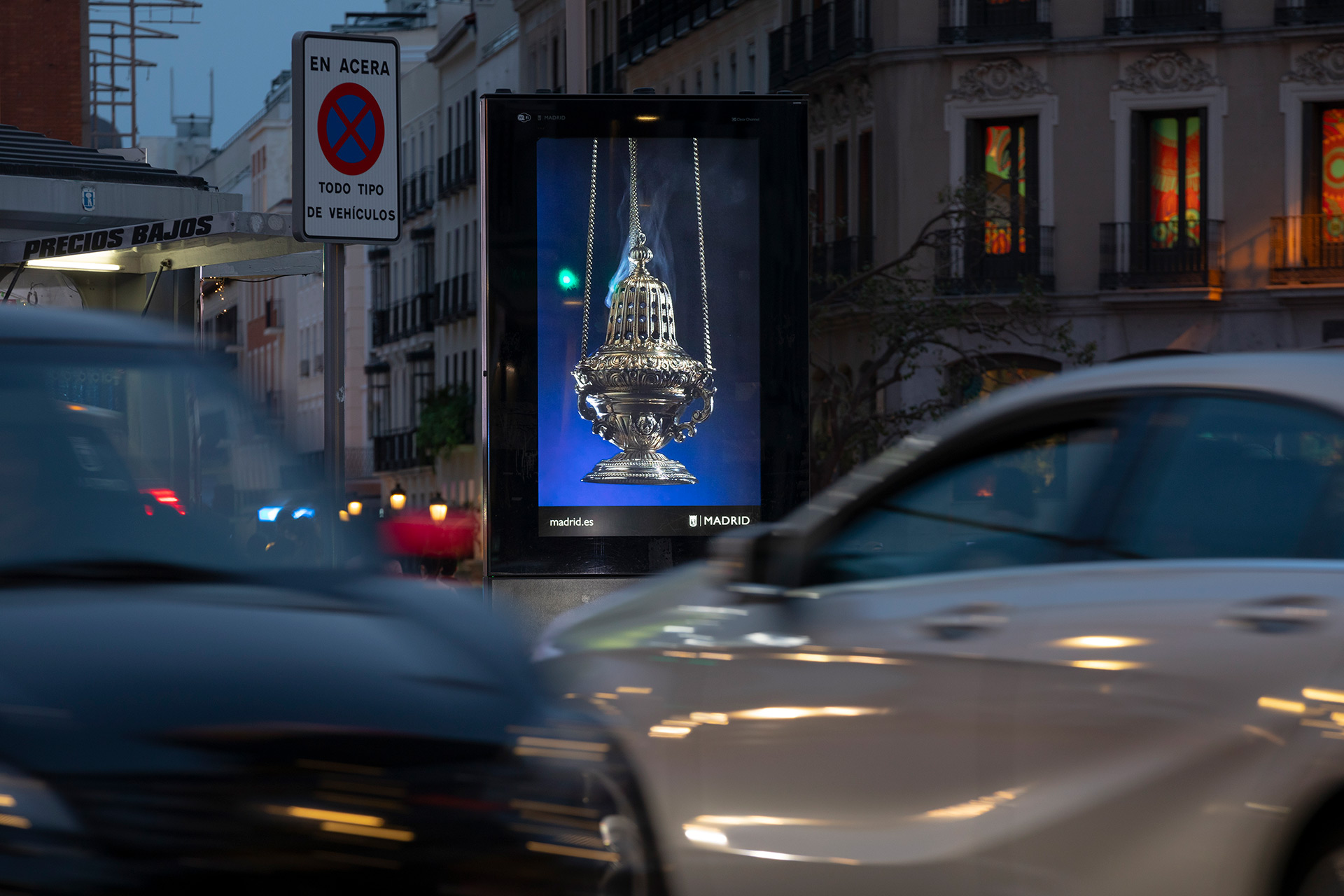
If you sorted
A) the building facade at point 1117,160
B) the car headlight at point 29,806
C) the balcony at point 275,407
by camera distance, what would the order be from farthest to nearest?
the building facade at point 1117,160 < the balcony at point 275,407 < the car headlight at point 29,806

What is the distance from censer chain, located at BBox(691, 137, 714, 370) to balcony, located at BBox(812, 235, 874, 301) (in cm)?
2786

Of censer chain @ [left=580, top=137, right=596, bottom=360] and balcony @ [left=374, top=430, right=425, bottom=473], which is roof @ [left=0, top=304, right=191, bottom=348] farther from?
balcony @ [left=374, top=430, right=425, bottom=473]

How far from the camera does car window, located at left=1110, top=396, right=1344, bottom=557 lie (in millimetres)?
5148

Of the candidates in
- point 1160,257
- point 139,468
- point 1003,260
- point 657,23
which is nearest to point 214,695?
point 139,468

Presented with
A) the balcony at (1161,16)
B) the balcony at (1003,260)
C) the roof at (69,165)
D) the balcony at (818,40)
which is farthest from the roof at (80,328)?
the balcony at (818,40)

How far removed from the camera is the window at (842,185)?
43.9 metres

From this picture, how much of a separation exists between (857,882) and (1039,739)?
664 millimetres

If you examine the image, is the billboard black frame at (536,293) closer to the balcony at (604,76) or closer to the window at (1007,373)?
the window at (1007,373)

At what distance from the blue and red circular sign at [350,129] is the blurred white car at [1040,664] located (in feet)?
15.5

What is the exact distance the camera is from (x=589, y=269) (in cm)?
1398

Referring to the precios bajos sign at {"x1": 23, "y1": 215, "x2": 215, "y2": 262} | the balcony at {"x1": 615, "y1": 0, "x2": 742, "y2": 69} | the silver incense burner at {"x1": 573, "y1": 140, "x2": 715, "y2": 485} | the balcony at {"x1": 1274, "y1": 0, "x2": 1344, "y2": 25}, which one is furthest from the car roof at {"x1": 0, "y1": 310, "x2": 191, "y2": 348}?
the balcony at {"x1": 615, "y1": 0, "x2": 742, "y2": 69}

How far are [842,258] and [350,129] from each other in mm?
32841

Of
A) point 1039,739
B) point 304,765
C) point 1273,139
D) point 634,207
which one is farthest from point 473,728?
point 1273,139

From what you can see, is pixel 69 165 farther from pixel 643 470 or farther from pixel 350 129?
pixel 350 129
